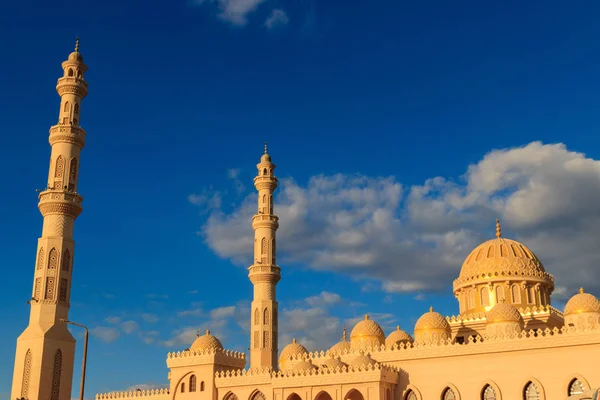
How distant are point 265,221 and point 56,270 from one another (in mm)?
13568

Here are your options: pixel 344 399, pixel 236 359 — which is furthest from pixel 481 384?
pixel 236 359

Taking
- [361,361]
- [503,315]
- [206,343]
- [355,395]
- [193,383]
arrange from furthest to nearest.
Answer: [206,343] < [193,383] < [355,395] < [503,315] < [361,361]

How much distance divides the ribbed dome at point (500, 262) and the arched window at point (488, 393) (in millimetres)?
9642

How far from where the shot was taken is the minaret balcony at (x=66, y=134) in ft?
131

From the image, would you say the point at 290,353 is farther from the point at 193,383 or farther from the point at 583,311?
the point at 583,311

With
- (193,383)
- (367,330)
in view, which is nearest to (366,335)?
(367,330)

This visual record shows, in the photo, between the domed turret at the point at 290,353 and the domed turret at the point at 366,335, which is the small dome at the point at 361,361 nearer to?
the domed turret at the point at 366,335

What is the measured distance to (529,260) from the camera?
Result: 129 feet

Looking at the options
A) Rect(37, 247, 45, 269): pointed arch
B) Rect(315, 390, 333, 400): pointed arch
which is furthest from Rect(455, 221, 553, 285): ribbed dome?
Rect(37, 247, 45, 269): pointed arch

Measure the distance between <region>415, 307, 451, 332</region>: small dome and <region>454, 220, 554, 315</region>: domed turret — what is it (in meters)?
4.91

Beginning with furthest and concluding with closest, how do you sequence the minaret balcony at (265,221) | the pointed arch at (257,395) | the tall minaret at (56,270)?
1. the minaret balcony at (265,221)
2. the tall minaret at (56,270)
3. the pointed arch at (257,395)

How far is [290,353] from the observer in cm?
3766

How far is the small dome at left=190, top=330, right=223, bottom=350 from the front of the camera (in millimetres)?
37031

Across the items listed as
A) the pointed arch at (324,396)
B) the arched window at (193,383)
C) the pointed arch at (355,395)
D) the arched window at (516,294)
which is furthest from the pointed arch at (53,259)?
the arched window at (516,294)
